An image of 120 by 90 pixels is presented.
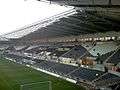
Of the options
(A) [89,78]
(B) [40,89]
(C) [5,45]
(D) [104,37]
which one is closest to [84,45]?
(D) [104,37]

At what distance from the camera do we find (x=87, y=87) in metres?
20.8

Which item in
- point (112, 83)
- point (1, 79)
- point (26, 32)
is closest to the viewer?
point (112, 83)

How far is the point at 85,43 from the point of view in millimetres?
33938

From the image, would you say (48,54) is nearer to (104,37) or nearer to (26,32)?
(104,37)

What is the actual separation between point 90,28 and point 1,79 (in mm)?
12716

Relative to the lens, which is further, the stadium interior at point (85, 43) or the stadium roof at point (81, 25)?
the stadium roof at point (81, 25)

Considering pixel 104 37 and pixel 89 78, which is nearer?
pixel 89 78

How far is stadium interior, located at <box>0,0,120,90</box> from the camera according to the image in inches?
852

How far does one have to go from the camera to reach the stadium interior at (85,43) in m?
21.6

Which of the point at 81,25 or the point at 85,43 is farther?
the point at 81,25

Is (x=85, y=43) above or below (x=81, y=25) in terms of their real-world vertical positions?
below

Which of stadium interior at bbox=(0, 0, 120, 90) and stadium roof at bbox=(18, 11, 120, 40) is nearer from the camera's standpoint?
stadium interior at bbox=(0, 0, 120, 90)

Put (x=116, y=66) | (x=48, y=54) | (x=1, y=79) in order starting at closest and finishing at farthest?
(x=116, y=66) < (x=1, y=79) < (x=48, y=54)

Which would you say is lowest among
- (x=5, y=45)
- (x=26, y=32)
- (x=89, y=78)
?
(x=5, y=45)
